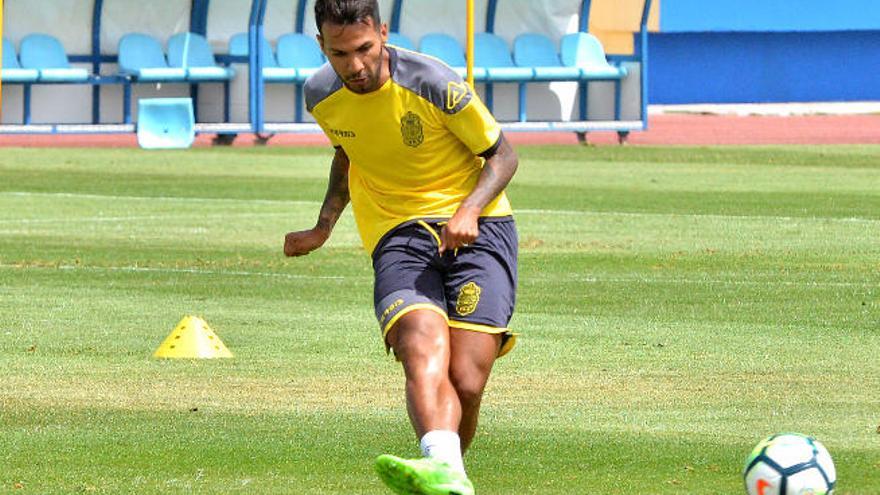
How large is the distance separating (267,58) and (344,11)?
27945 millimetres

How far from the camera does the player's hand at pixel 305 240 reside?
8031mm

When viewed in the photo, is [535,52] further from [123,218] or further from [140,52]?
[123,218]

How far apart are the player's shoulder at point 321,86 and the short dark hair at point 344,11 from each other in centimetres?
37

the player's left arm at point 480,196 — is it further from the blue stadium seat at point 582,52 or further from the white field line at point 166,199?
the blue stadium seat at point 582,52

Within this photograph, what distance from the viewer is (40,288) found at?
14.7 meters

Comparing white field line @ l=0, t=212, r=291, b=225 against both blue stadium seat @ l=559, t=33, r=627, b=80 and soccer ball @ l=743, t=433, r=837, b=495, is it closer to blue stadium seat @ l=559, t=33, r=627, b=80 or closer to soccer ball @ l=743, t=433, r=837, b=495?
soccer ball @ l=743, t=433, r=837, b=495

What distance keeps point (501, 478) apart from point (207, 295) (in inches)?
274

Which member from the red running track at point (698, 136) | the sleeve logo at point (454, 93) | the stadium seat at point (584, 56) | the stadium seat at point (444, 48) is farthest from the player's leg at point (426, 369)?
the stadium seat at point (584, 56)

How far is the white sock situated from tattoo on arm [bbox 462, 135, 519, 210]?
0.91 m

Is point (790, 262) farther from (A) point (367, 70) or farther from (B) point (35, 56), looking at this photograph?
(B) point (35, 56)

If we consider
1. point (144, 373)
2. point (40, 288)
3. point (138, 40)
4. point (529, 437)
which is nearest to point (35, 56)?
point (138, 40)

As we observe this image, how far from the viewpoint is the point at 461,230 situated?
7141mm

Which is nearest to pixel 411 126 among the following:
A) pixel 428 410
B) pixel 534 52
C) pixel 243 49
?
pixel 428 410

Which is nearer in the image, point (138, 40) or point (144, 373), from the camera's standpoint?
point (144, 373)
